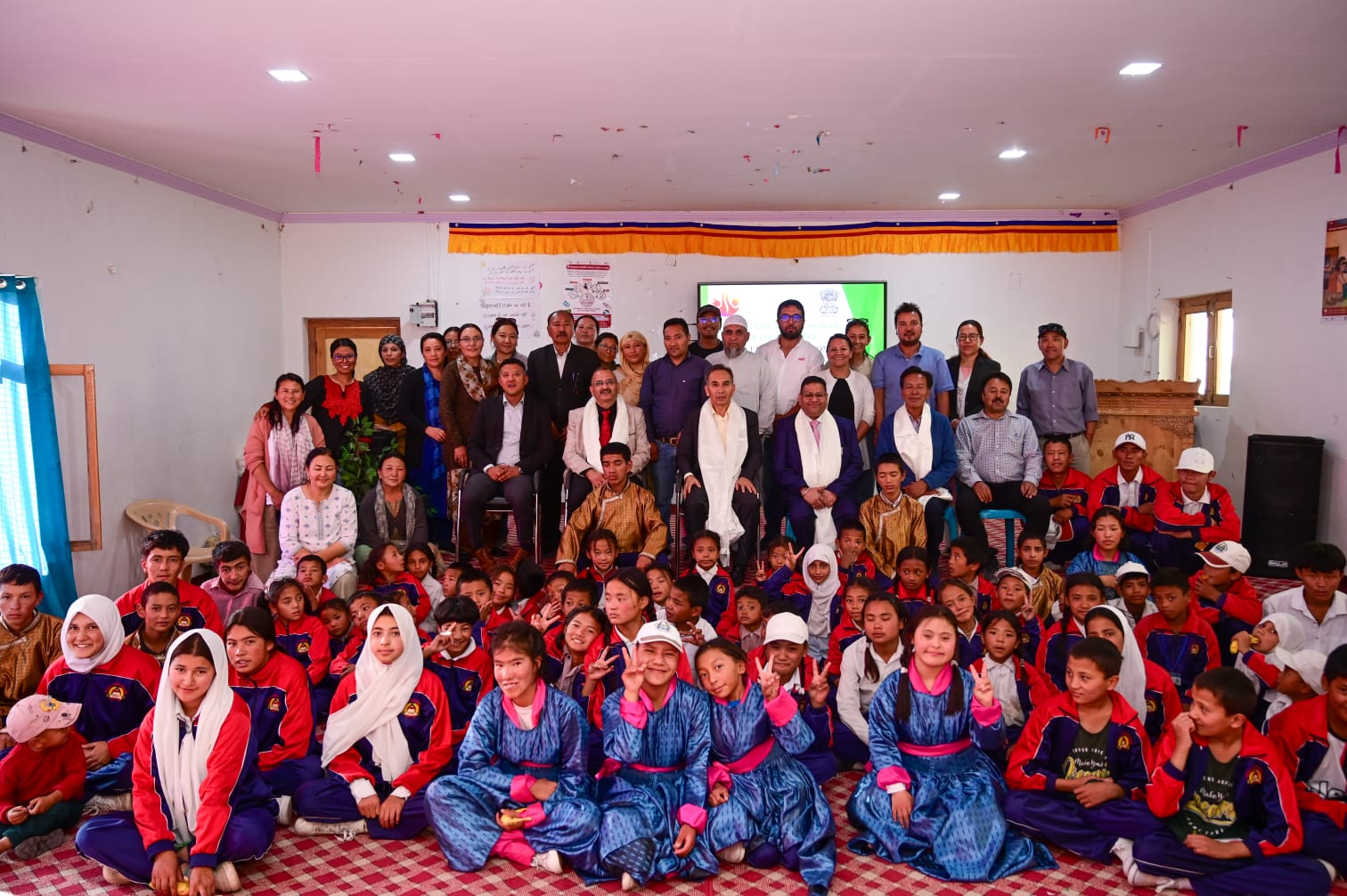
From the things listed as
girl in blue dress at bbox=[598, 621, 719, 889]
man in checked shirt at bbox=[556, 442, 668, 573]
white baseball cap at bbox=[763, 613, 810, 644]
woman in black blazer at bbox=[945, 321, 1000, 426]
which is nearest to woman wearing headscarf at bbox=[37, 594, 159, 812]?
girl in blue dress at bbox=[598, 621, 719, 889]

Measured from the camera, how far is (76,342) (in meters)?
5.48

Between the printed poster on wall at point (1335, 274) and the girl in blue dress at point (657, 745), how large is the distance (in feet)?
16.8

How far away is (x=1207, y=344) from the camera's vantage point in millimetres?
7141

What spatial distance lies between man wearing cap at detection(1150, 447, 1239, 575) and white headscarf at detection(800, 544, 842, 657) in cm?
186

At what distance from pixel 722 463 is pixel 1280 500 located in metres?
3.58

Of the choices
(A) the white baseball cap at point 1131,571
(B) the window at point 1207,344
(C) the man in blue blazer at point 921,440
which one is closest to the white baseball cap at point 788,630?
(A) the white baseball cap at point 1131,571

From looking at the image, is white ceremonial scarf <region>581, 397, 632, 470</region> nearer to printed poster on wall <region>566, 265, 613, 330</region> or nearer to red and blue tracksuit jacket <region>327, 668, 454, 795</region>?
red and blue tracksuit jacket <region>327, 668, 454, 795</region>

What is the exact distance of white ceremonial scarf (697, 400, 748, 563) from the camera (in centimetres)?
507

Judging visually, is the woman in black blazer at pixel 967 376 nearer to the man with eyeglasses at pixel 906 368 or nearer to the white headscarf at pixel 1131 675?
the man with eyeglasses at pixel 906 368

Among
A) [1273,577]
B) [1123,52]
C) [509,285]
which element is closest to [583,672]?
[1123,52]

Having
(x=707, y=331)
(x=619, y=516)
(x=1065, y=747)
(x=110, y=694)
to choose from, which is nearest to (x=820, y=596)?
(x=619, y=516)

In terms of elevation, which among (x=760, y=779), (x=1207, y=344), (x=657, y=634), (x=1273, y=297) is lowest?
(x=760, y=779)

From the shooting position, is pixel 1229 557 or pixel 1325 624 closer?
pixel 1325 624

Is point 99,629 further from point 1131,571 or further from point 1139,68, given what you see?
point 1139,68
